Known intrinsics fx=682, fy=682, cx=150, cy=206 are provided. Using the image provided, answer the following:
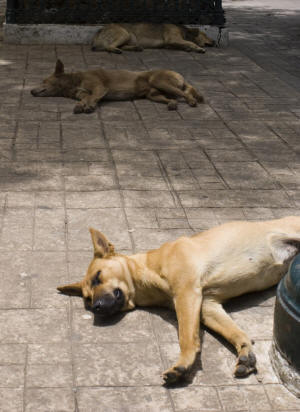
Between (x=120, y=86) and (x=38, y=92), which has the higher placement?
(x=120, y=86)

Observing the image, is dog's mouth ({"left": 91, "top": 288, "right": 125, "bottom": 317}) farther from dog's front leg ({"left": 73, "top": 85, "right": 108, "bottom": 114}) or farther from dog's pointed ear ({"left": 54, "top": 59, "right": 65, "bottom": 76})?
dog's pointed ear ({"left": 54, "top": 59, "right": 65, "bottom": 76})

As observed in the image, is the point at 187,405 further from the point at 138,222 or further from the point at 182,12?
the point at 182,12

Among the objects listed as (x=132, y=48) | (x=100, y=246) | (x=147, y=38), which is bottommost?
(x=132, y=48)

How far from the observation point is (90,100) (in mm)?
9758

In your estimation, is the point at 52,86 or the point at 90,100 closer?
the point at 90,100

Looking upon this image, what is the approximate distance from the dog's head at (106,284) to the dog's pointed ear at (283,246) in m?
1.04

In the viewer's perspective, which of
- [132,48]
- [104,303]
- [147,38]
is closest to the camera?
[104,303]

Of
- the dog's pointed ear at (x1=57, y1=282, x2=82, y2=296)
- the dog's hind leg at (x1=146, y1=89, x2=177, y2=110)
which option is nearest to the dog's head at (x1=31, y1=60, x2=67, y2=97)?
the dog's hind leg at (x1=146, y1=89, x2=177, y2=110)

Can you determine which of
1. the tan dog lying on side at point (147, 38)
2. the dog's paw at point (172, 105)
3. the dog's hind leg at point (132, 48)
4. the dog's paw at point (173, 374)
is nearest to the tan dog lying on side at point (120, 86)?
the dog's paw at point (172, 105)

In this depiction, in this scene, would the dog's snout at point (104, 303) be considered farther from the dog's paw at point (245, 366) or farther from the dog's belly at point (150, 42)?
the dog's belly at point (150, 42)

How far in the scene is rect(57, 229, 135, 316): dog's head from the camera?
4488 mm

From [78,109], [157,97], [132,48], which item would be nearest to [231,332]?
[78,109]

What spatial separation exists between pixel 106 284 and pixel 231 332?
0.90m

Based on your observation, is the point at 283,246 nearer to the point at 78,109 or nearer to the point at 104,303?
the point at 104,303
